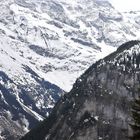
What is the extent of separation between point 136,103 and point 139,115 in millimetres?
516

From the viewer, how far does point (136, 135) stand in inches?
1092

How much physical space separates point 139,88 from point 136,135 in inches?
77.9

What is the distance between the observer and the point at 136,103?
27.5 metres

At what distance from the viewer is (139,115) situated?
27.5 metres

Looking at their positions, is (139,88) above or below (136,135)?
above

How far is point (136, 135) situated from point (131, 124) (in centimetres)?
54

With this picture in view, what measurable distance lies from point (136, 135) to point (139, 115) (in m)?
0.91

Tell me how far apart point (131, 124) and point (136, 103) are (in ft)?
2.97

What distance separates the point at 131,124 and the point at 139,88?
1.56 meters

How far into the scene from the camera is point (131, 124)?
27.6 m

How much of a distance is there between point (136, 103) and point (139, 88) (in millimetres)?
709
